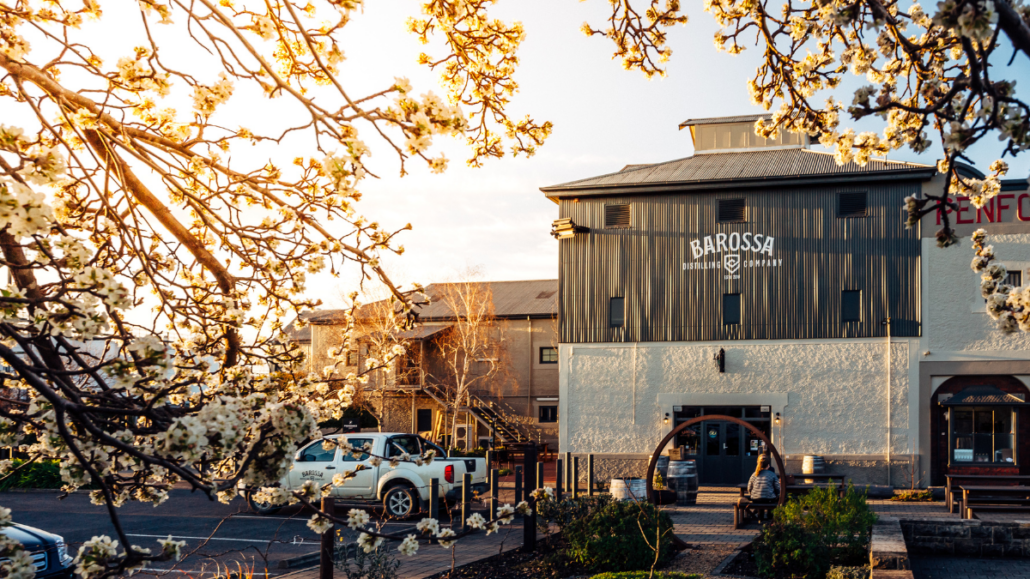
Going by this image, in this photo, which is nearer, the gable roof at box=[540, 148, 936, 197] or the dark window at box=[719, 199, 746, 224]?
the gable roof at box=[540, 148, 936, 197]

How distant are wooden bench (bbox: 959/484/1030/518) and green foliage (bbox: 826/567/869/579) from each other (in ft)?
24.8

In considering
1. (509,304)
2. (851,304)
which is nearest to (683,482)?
(851,304)

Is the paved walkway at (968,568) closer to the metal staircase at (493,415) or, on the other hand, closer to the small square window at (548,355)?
the metal staircase at (493,415)

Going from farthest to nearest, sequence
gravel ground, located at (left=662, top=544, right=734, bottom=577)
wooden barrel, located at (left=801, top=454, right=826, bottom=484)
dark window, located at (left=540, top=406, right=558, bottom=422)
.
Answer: dark window, located at (left=540, top=406, right=558, bottom=422), wooden barrel, located at (left=801, top=454, right=826, bottom=484), gravel ground, located at (left=662, top=544, right=734, bottom=577)

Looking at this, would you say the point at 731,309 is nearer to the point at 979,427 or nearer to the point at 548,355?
the point at 979,427

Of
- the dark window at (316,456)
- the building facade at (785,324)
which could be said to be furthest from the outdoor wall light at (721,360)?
the dark window at (316,456)

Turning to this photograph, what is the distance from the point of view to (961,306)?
920 inches

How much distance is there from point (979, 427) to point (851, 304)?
4654mm

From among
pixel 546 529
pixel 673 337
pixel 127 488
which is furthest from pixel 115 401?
pixel 673 337

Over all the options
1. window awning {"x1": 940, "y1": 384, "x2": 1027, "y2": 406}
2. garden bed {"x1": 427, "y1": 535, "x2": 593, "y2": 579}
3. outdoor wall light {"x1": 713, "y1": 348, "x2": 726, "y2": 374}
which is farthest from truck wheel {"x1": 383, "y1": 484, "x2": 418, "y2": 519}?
window awning {"x1": 940, "y1": 384, "x2": 1027, "y2": 406}

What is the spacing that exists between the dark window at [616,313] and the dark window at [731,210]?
401 centimetres

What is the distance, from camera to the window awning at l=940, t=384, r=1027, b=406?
22547 millimetres

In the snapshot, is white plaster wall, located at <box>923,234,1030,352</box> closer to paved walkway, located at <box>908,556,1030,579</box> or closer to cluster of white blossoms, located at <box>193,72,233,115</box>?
paved walkway, located at <box>908,556,1030,579</box>

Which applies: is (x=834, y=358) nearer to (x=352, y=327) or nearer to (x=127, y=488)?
(x=352, y=327)
